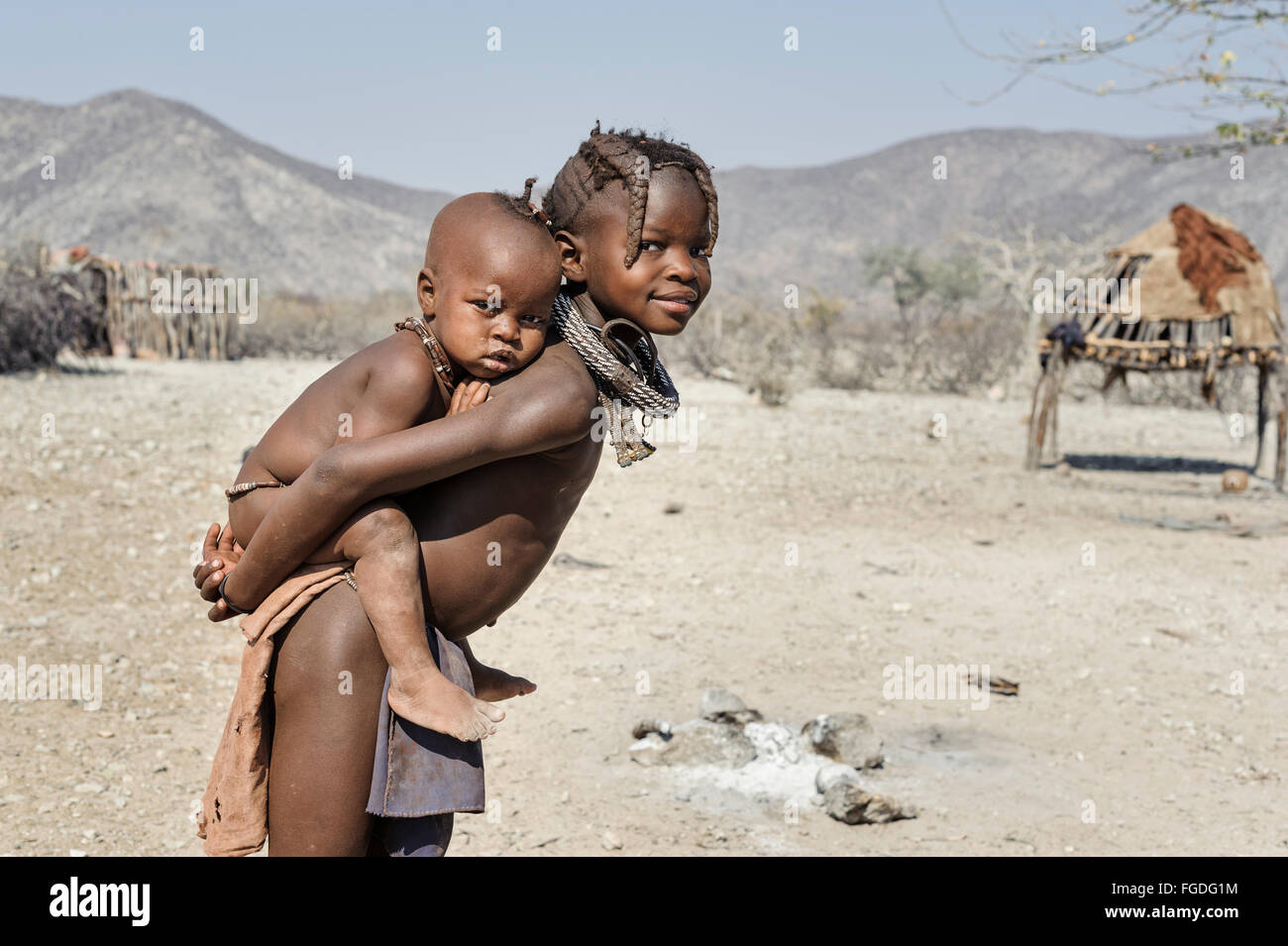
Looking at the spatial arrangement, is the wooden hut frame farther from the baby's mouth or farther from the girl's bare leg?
the baby's mouth

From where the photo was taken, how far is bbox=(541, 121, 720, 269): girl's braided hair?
1.75 meters

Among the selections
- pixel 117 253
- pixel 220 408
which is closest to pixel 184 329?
pixel 220 408

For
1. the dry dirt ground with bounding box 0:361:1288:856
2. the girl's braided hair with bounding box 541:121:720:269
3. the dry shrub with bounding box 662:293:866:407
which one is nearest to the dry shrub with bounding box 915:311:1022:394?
the dry shrub with bounding box 662:293:866:407

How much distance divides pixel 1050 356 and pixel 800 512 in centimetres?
432

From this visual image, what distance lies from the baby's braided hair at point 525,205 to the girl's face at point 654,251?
74 mm

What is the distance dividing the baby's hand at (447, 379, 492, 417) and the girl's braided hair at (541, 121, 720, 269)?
11.6 inches

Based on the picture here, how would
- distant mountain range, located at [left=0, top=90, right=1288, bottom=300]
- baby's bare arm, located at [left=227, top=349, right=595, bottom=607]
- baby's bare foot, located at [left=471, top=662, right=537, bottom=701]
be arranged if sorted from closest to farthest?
baby's bare arm, located at [left=227, top=349, right=595, bottom=607]
baby's bare foot, located at [left=471, top=662, right=537, bottom=701]
distant mountain range, located at [left=0, top=90, right=1288, bottom=300]

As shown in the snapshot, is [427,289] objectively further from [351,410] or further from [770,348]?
[770,348]

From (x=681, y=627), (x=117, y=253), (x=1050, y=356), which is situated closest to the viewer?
(x=681, y=627)

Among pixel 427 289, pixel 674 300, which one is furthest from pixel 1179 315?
pixel 427 289

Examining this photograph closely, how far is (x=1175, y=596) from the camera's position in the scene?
7133mm

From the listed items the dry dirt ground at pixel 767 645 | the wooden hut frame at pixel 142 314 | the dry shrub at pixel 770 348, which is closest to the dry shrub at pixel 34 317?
the wooden hut frame at pixel 142 314

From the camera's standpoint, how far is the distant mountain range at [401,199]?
5450 centimetres
